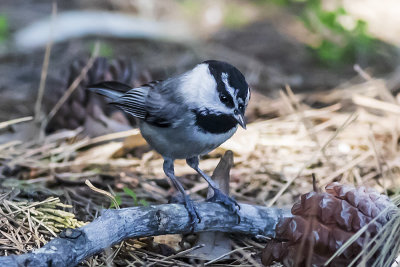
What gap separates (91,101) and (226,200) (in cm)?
190

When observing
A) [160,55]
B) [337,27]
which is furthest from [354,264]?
[160,55]

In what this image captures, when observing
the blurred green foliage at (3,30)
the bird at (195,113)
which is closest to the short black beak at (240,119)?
the bird at (195,113)

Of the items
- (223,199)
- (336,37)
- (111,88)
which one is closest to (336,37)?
(336,37)

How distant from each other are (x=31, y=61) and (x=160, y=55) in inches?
57.5

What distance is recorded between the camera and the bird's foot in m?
2.75

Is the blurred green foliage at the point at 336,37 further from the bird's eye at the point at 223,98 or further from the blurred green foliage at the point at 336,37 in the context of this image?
the bird's eye at the point at 223,98

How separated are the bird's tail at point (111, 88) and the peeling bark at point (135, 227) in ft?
3.85

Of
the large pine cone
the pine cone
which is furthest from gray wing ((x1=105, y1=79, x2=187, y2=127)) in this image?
the pine cone

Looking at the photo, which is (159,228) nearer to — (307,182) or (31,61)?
(307,182)

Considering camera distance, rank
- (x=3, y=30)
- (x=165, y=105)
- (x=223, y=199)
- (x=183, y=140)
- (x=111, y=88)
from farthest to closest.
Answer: (x=3, y=30) → (x=111, y=88) → (x=165, y=105) → (x=183, y=140) → (x=223, y=199)

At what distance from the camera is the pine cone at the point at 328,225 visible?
86.6 inches

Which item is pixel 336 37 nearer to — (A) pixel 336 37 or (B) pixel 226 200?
(A) pixel 336 37

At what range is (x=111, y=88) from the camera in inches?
144

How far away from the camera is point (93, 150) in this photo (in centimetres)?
396
